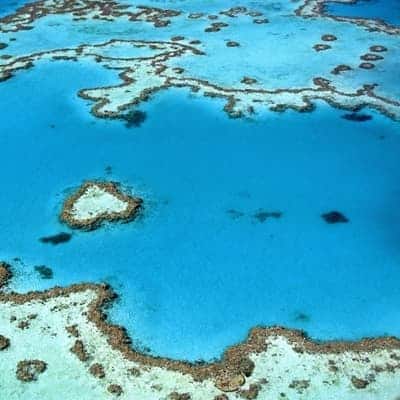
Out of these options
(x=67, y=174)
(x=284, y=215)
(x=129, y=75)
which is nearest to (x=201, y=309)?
(x=284, y=215)

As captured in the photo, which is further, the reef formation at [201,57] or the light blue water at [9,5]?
the light blue water at [9,5]

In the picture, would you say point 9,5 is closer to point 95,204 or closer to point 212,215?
point 95,204

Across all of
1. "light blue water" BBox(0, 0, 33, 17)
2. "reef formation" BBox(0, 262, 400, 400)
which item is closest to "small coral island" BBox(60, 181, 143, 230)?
"reef formation" BBox(0, 262, 400, 400)

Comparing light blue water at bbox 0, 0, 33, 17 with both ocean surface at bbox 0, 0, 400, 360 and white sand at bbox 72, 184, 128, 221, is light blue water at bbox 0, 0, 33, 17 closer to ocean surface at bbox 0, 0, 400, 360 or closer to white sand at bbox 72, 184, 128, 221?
ocean surface at bbox 0, 0, 400, 360

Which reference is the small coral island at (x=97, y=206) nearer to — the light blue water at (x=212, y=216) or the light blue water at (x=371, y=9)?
the light blue water at (x=212, y=216)

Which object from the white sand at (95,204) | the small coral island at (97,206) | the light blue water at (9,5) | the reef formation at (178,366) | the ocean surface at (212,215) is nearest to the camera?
the reef formation at (178,366)

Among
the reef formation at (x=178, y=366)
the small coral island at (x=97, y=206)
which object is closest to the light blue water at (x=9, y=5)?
the small coral island at (x=97, y=206)

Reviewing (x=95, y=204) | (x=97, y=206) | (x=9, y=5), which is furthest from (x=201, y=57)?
(x=9, y=5)
